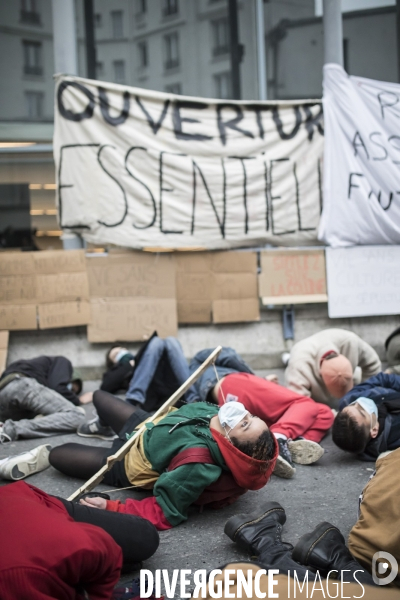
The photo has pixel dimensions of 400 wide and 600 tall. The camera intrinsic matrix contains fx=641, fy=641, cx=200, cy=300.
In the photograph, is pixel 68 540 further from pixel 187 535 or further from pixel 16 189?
pixel 16 189

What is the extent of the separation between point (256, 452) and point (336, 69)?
205 inches

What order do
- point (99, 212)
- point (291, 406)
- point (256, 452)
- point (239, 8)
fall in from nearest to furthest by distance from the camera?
point (256, 452) < point (291, 406) < point (99, 212) < point (239, 8)

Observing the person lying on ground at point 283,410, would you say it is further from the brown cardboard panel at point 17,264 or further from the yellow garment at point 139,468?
the brown cardboard panel at point 17,264

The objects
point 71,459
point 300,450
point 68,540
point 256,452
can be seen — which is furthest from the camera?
point 300,450

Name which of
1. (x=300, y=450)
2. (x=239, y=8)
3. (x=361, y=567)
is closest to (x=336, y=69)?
(x=239, y=8)

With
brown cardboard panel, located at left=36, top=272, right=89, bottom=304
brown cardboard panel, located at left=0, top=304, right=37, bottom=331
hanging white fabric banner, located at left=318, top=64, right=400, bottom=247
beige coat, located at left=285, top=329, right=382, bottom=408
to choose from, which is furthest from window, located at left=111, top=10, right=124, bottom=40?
beige coat, located at left=285, top=329, right=382, bottom=408

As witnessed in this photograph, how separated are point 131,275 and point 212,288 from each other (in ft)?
2.90

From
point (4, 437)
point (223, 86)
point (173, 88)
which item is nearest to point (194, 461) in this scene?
point (4, 437)

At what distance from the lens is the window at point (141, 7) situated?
866cm

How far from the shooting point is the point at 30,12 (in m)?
8.30

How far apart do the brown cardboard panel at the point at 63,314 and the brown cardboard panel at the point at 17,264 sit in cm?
41

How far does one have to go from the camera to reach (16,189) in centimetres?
803

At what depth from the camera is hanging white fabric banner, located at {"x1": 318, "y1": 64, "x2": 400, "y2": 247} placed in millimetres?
6918

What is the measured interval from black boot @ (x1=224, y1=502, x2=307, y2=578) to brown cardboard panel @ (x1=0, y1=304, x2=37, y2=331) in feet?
13.6
